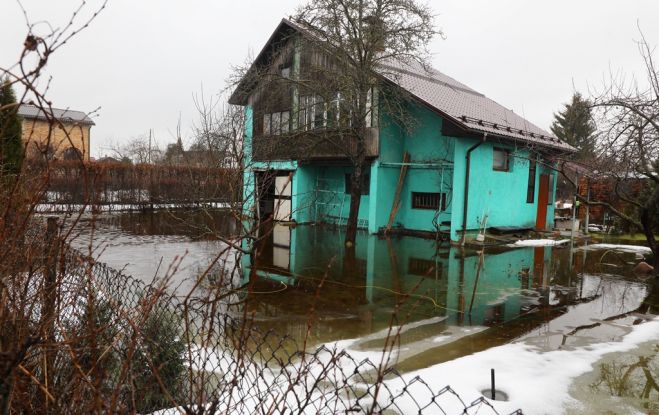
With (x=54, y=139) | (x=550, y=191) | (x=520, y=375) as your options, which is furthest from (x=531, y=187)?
(x=54, y=139)

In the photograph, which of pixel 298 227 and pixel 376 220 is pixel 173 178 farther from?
pixel 376 220

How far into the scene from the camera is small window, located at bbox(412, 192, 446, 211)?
1673 centimetres

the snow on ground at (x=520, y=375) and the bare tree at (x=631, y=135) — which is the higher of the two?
the bare tree at (x=631, y=135)

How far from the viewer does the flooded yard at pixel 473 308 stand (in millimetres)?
4574

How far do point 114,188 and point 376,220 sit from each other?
633 inches

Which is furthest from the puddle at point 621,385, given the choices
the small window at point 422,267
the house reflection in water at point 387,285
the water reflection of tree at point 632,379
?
the small window at point 422,267

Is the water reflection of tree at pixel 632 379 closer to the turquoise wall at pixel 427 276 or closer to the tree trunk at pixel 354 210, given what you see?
the turquoise wall at pixel 427 276

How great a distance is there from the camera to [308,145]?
15750 millimetres

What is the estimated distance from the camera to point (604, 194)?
69.8 feet

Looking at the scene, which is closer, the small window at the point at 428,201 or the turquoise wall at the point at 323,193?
the small window at the point at 428,201

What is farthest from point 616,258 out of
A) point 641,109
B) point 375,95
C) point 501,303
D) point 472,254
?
point 375,95

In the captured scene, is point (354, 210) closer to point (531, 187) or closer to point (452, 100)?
point (452, 100)

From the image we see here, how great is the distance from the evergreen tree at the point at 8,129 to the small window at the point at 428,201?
40.5ft

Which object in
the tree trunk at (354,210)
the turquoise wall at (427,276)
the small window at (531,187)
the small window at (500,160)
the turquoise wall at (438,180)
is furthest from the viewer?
the small window at (531,187)
